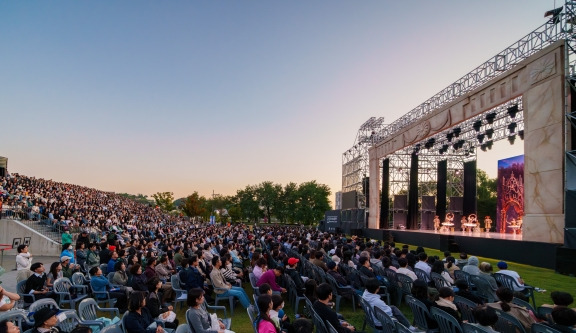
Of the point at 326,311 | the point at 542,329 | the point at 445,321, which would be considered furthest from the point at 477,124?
the point at 326,311

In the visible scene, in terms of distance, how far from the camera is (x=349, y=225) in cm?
3388

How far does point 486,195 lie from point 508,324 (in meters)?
60.1

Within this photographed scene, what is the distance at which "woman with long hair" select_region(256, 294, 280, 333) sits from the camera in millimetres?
4094

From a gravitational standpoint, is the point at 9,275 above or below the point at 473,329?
below

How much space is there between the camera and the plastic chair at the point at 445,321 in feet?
13.7

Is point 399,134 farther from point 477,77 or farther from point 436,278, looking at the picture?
point 436,278

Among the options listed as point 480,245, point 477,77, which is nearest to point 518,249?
point 480,245

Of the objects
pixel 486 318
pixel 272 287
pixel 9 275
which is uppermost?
pixel 486 318

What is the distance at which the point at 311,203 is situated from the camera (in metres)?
69.4

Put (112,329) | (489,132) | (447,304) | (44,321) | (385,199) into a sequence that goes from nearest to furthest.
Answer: (44,321), (112,329), (447,304), (489,132), (385,199)

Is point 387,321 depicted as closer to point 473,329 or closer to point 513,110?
point 473,329

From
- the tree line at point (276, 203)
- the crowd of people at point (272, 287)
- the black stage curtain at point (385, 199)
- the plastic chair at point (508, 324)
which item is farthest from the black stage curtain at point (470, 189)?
the tree line at point (276, 203)

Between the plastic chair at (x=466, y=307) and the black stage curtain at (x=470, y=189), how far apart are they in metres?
21.1

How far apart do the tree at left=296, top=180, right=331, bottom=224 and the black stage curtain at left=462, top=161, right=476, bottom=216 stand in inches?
1729
